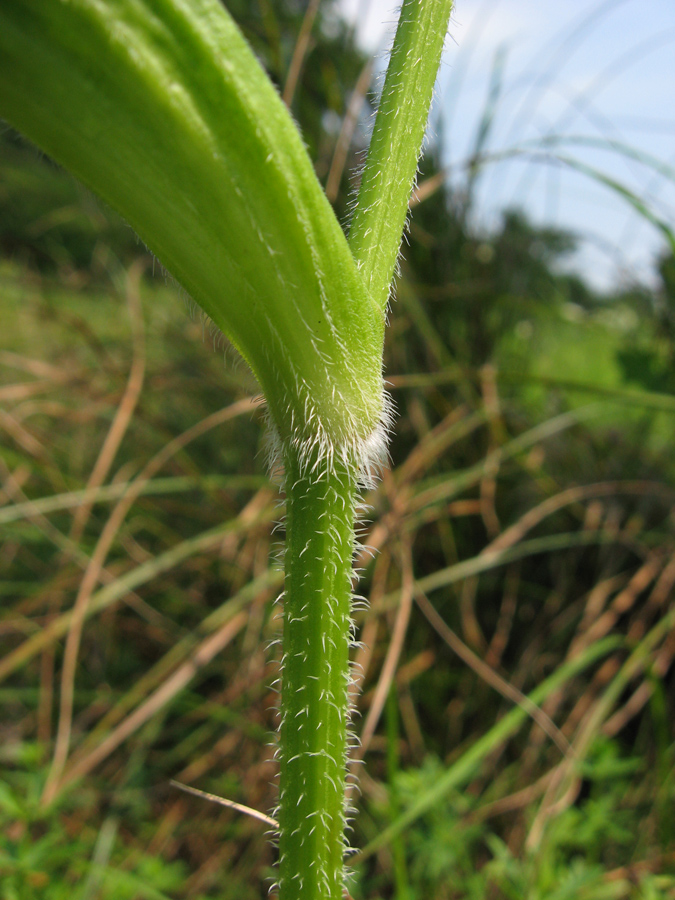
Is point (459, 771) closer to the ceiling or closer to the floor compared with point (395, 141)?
closer to the floor

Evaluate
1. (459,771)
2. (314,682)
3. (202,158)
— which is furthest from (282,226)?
(459,771)

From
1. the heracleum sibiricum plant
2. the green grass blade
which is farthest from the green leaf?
the green grass blade

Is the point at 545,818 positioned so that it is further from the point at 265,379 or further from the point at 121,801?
the point at 265,379

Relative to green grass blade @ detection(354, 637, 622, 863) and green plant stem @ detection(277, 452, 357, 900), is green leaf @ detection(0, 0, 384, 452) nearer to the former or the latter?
green plant stem @ detection(277, 452, 357, 900)

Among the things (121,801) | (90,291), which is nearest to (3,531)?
(121,801)

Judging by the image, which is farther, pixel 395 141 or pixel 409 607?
pixel 409 607

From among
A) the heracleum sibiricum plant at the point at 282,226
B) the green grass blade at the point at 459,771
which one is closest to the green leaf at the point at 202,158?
the heracleum sibiricum plant at the point at 282,226

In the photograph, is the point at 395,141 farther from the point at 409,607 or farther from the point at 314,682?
the point at 409,607
